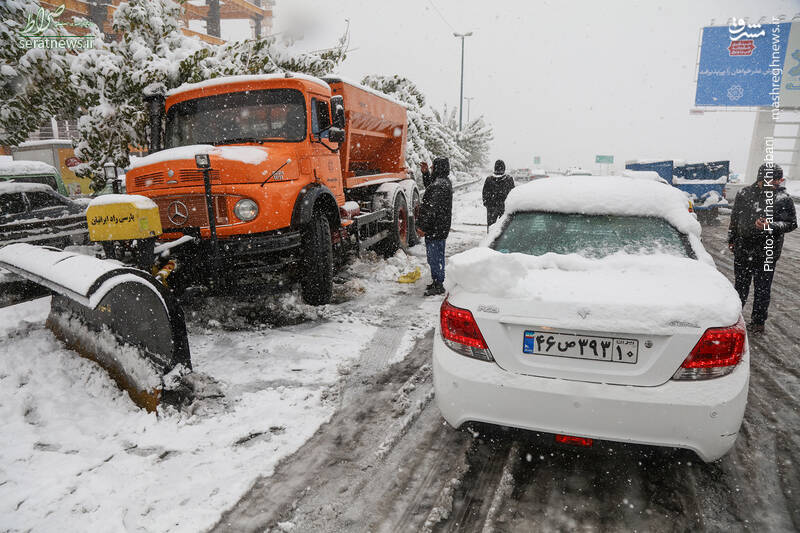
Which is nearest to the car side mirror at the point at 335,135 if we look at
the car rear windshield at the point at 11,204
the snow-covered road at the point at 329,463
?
the snow-covered road at the point at 329,463

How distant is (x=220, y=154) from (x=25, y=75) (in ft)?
18.3

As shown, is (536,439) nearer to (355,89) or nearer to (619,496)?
(619,496)

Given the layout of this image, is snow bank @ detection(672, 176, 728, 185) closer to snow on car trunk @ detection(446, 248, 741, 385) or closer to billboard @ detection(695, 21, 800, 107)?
snow on car trunk @ detection(446, 248, 741, 385)

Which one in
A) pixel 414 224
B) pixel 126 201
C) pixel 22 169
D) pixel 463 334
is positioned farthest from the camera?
pixel 414 224

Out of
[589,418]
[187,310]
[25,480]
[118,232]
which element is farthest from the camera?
[187,310]

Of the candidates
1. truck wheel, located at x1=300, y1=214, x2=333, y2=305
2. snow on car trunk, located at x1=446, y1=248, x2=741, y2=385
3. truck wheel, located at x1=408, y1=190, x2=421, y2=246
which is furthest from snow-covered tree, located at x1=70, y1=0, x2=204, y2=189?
snow on car trunk, located at x1=446, y1=248, x2=741, y2=385

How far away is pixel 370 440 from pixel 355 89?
246 inches

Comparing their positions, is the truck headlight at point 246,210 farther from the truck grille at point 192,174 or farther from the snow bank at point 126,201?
the snow bank at point 126,201

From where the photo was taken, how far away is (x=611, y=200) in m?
3.34

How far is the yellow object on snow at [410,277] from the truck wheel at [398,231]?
63.4 inches

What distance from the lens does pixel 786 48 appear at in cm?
3828

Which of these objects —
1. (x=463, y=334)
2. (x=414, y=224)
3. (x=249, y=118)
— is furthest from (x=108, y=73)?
(x=463, y=334)

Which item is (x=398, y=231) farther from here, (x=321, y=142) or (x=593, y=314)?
(x=593, y=314)

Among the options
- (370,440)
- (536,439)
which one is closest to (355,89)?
(370,440)
